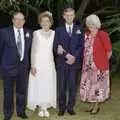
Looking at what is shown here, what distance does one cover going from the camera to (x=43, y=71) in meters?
7.82

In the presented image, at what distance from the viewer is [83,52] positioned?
7887 mm

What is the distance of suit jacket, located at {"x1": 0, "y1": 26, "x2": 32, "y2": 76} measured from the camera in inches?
293

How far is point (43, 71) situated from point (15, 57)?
1.77 ft

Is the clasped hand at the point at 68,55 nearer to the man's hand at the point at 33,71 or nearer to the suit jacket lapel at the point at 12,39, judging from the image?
the man's hand at the point at 33,71

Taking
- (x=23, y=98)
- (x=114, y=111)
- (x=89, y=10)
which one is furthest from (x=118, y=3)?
(x=23, y=98)

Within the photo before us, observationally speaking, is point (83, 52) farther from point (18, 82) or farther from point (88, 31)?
point (18, 82)

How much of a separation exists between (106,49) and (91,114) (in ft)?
3.47

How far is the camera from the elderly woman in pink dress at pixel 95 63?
7.79 m

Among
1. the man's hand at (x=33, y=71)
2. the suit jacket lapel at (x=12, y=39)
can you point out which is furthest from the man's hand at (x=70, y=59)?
the suit jacket lapel at (x=12, y=39)

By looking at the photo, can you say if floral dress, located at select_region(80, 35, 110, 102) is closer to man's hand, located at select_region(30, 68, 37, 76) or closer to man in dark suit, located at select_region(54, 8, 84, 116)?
man in dark suit, located at select_region(54, 8, 84, 116)

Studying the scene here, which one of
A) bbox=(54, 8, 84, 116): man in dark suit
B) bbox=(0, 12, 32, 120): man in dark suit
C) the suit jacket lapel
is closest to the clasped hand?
bbox=(54, 8, 84, 116): man in dark suit

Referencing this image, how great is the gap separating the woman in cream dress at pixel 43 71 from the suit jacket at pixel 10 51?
0.17 meters

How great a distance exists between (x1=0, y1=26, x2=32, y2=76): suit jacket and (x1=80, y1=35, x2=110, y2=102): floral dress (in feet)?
2.98

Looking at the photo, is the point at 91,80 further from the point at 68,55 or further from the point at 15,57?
the point at 15,57
